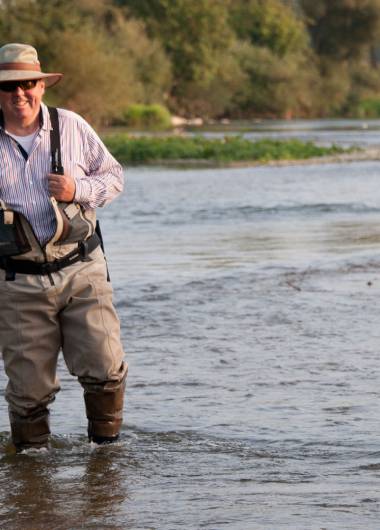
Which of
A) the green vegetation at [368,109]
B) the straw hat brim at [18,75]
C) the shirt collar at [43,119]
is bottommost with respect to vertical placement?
the green vegetation at [368,109]

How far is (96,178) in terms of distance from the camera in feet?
20.9

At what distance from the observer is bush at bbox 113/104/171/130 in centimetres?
6938

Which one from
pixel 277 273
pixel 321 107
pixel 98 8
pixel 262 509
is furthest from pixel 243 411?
pixel 321 107

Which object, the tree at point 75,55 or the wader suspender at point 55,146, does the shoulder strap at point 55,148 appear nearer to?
the wader suspender at point 55,146

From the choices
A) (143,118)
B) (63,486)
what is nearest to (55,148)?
(63,486)

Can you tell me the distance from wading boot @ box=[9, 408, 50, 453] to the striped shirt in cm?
84

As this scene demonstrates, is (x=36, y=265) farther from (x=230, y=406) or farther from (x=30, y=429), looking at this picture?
(x=230, y=406)

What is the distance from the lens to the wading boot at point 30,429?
661 centimetres

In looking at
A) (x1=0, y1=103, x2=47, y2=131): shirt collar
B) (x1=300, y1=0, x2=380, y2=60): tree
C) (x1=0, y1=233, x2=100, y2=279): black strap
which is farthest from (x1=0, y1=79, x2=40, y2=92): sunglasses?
(x1=300, y1=0, x2=380, y2=60): tree

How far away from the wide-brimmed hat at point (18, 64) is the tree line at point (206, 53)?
5727cm

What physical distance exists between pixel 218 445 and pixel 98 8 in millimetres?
77979

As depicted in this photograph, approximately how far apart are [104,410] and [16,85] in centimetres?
145

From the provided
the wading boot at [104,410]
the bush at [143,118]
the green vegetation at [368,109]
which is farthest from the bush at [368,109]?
the wading boot at [104,410]

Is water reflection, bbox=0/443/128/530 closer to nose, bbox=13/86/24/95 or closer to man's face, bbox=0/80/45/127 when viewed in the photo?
man's face, bbox=0/80/45/127
